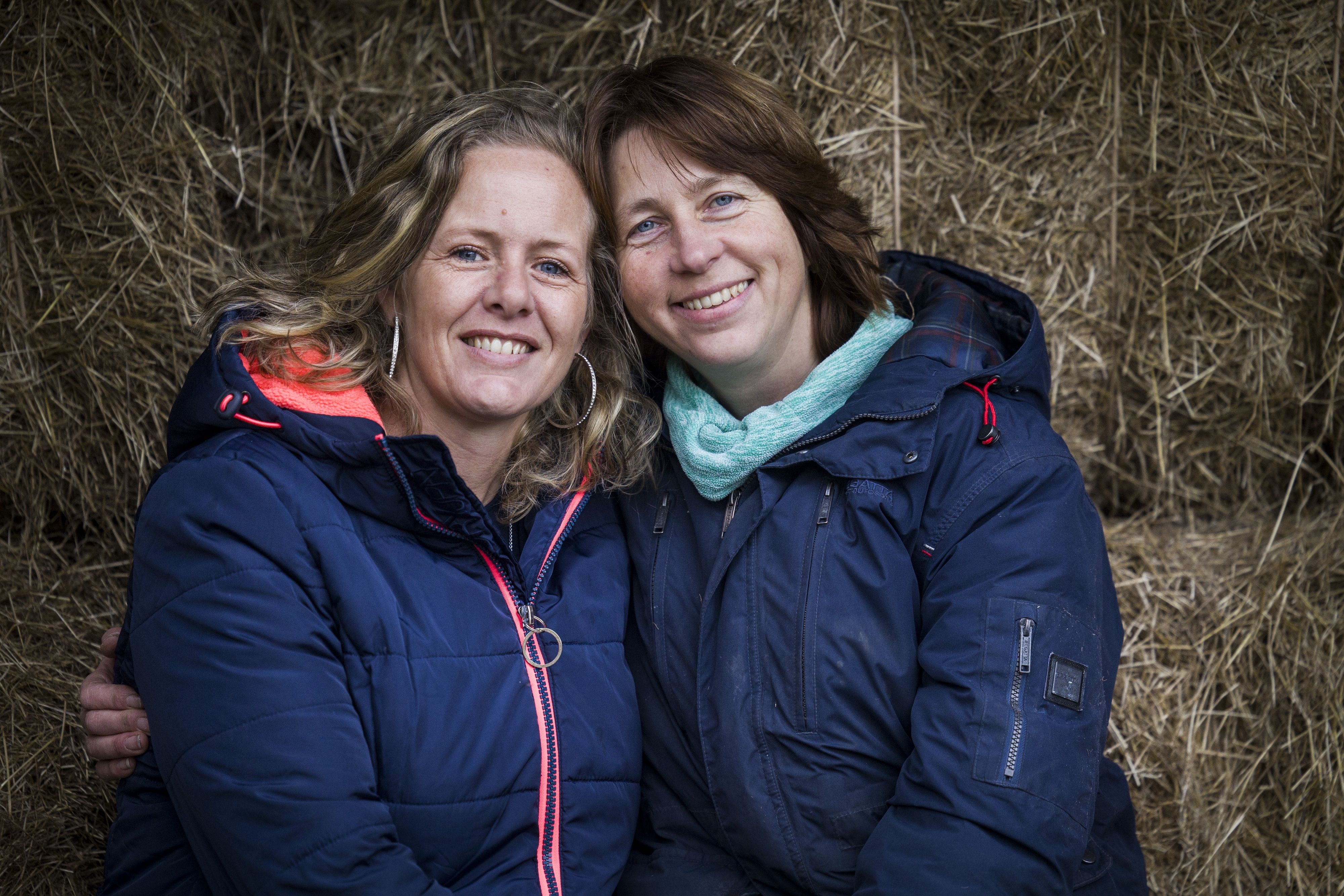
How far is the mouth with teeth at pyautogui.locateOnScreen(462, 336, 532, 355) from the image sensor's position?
2.28 meters

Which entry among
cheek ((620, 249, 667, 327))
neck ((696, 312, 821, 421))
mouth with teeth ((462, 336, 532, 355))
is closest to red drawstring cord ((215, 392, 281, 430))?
mouth with teeth ((462, 336, 532, 355))

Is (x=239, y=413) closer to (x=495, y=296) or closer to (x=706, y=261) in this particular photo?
(x=495, y=296)

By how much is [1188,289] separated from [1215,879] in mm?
1616

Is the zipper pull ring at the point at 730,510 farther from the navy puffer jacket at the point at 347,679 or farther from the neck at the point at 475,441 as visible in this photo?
the neck at the point at 475,441

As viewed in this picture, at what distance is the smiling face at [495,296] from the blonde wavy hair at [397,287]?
0.04 meters

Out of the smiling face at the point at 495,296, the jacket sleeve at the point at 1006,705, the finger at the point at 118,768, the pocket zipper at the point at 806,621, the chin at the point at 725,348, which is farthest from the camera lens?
the chin at the point at 725,348

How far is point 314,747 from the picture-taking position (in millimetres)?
1811

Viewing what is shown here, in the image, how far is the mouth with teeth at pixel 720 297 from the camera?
2.38 metres

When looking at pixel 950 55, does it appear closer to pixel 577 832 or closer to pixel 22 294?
pixel 577 832

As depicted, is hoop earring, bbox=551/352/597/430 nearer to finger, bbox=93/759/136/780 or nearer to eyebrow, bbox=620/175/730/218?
eyebrow, bbox=620/175/730/218

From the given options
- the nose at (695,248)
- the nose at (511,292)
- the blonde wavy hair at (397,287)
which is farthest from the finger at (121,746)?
the nose at (695,248)

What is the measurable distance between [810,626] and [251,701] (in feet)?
3.43

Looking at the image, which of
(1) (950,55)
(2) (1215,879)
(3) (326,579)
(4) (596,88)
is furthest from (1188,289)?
(3) (326,579)

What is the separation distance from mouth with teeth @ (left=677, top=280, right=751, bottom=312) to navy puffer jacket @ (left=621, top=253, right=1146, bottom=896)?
0.37m
